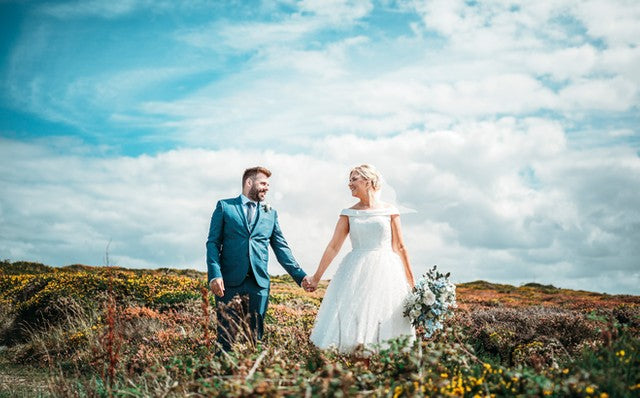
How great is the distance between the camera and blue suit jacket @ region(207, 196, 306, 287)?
6.99 m

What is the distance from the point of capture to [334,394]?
403 cm

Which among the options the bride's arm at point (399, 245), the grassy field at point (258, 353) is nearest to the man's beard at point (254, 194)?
the grassy field at point (258, 353)

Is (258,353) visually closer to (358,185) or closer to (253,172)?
(358,185)

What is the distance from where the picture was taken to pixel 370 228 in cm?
651

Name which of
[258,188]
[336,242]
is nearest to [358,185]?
[336,242]

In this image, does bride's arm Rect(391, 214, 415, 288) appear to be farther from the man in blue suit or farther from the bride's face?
the man in blue suit

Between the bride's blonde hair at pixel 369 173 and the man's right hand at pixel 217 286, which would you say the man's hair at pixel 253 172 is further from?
the man's right hand at pixel 217 286

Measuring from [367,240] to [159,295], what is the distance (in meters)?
8.41

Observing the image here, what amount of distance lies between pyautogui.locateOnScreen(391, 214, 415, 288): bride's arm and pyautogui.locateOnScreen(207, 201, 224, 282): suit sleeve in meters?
2.35

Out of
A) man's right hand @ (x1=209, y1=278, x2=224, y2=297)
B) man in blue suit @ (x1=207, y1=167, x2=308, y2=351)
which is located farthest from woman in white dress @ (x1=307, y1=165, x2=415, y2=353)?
man's right hand @ (x1=209, y1=278, x2=224, y2=297)

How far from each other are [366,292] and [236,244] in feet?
6.31

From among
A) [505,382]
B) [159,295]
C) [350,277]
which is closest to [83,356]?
[159,295]

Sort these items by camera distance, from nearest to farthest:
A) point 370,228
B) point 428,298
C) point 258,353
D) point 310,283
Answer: point 258,353 < point 428,298 < point 370,228 < point 310,283

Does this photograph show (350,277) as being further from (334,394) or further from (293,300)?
(293,300)
